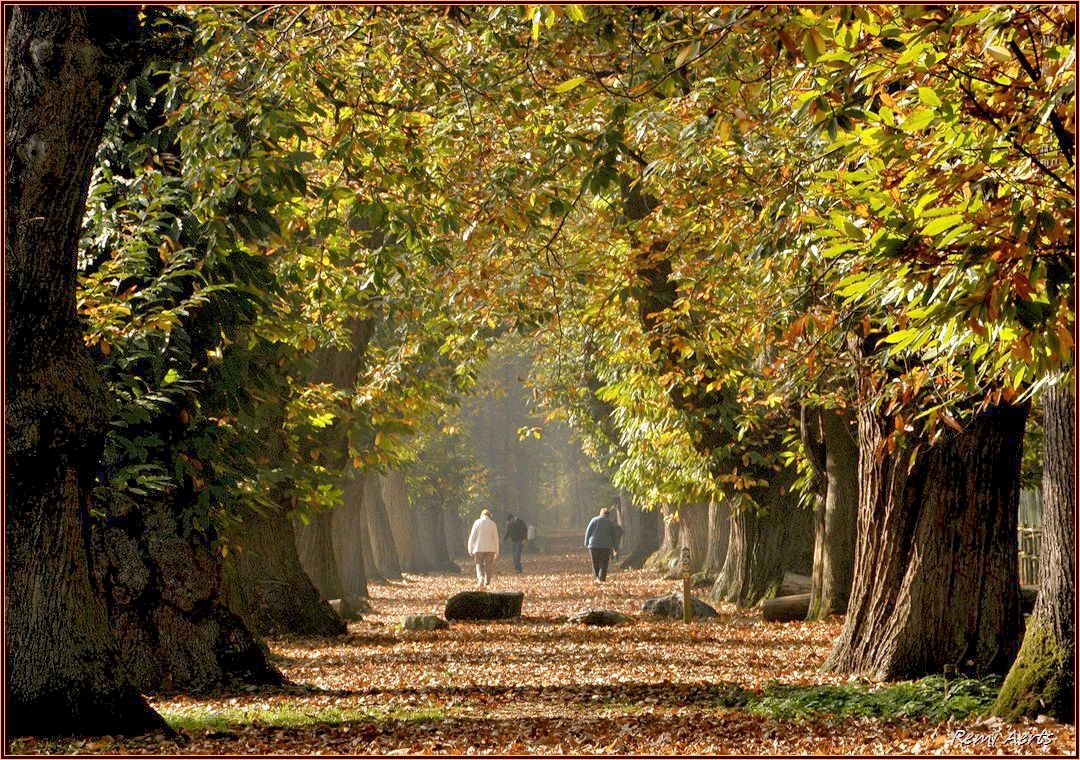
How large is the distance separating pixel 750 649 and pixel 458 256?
5.97m

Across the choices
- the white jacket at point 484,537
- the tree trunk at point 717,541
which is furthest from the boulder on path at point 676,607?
the white jacket at point 484,537

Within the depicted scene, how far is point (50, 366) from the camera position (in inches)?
268

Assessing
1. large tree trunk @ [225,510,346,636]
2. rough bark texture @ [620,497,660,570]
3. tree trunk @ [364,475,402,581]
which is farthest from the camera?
rough bark texture @ [620,497,660,570]

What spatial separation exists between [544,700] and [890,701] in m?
2.98

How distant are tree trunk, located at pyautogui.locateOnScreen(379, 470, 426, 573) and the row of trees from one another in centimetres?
2088

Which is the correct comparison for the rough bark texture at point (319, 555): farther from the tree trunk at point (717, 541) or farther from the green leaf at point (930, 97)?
the green leaf at point (930, 97)

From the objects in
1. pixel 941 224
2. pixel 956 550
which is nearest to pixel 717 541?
pixel 956 550

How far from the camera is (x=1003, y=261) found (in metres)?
4.67

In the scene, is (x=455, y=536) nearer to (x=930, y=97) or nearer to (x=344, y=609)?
(x=344, y=609)

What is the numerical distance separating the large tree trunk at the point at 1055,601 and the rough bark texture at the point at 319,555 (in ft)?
44.5

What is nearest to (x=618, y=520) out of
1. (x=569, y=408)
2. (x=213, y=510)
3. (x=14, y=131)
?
(x=569, y=408)

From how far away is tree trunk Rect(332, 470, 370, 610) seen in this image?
2619cm

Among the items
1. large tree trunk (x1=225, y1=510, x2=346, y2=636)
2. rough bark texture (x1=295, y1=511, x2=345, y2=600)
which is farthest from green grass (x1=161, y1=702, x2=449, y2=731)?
rough bark texture (x1=295, y1=511, x2=345, y2=600)

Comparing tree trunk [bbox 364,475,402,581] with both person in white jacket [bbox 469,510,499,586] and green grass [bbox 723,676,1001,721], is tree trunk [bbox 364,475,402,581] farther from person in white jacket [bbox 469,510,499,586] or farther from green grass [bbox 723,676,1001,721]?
green grass [bbox 723,676,1001,721]
